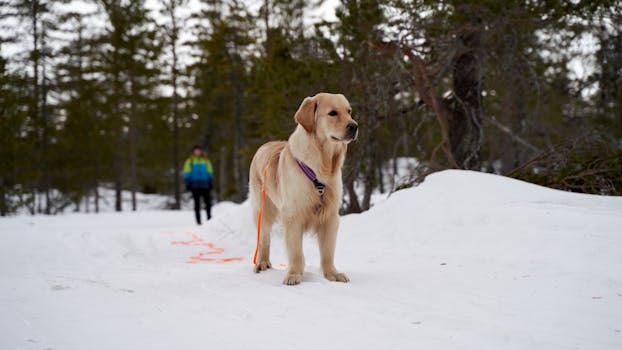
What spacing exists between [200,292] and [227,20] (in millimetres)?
16775

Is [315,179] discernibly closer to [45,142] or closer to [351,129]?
[351,129]

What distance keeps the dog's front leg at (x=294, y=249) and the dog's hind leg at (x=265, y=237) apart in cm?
72

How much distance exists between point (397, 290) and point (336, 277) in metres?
0.63

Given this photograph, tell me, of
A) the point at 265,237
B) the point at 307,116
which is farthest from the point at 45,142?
the point at 307,116

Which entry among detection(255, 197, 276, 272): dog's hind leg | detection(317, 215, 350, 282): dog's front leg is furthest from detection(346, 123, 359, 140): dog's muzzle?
detection(255, 197, 276, 272): dog's hind leg

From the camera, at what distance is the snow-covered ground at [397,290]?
6.89ft

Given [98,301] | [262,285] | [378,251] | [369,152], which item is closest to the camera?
[98,301]

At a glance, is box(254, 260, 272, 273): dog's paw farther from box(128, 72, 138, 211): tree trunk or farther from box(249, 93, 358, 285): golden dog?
box(128, 72, 138, 211): tree trunk

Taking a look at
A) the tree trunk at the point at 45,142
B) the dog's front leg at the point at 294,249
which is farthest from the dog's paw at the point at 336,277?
the tree trunk at the point at 45,142

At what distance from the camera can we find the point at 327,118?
348 cm

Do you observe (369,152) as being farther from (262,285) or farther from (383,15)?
(262,285)

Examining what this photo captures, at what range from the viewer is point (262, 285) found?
3.35 m

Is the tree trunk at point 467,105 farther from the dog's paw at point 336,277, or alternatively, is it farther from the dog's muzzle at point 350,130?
the dog's paw at point 336,277

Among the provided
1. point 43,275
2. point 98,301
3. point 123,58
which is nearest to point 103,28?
point 123,58
